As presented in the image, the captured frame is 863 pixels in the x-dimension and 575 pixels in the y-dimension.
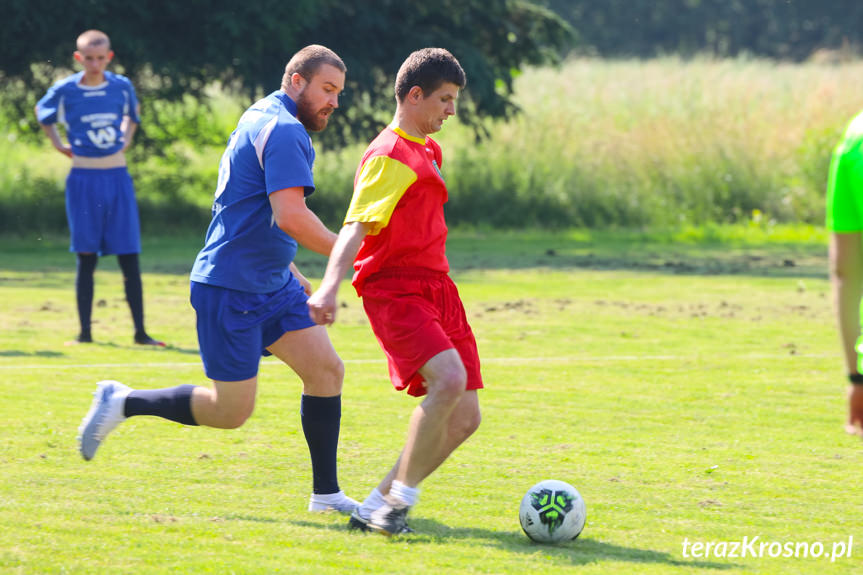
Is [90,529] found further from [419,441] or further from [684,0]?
[684,0]

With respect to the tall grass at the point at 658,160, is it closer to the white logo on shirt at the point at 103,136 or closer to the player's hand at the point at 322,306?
the white logo on shirt at the point at 103,136

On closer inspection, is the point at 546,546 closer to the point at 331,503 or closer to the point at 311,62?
the point at 331,503

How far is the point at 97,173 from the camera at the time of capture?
33.1 feet

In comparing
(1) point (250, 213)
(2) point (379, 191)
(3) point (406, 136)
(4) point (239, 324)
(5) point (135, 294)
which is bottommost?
(5) point (135, 294)

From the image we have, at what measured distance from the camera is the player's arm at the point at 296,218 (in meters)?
4.93

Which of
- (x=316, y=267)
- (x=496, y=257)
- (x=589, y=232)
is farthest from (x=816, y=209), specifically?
(x=316, y=267)

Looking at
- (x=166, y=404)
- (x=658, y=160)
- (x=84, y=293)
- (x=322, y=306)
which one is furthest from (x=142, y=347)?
(x=658, y=160)

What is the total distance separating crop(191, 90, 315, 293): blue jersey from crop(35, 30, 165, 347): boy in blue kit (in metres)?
5.00

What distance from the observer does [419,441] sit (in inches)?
192

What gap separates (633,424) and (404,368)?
8.69ft

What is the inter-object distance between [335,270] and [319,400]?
0.91m

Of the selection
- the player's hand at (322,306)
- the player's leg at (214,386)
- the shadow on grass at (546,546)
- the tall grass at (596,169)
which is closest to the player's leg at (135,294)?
the player's leg at (214,386)

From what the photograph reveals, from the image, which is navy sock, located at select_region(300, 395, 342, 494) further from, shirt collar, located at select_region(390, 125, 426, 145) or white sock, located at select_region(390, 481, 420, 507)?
shirt collar, located at select_region(390, 125, 426, 145)

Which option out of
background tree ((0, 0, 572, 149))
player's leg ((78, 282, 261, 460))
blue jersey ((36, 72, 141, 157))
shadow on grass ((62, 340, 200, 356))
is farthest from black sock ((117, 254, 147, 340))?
background tree ((0, 0, 572, 149))
